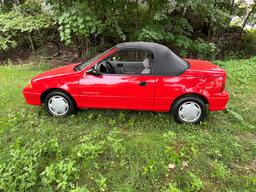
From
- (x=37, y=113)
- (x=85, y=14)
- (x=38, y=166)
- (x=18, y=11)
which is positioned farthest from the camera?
(x=18, y=11)

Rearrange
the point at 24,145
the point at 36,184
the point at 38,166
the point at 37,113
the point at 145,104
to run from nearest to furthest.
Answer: the point at 36,184, the point at 38,166, the point at 24,145, the point at 145,104, the point at 37,113

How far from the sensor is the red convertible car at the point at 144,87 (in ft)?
11.1

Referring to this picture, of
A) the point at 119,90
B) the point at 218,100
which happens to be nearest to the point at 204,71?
the point at 218,100

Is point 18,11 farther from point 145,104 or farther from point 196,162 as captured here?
point 196,162

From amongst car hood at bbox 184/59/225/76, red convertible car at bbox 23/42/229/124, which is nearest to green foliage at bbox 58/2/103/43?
red convertible car at bbox 23/42/229/124

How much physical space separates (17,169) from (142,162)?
5.53 feet

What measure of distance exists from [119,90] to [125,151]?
1.11 meters

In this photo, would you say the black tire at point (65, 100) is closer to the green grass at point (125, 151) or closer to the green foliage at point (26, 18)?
the green grass at point (125, 151)

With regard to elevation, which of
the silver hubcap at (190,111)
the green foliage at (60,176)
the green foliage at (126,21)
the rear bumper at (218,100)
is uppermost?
the green foliage at (126,21)

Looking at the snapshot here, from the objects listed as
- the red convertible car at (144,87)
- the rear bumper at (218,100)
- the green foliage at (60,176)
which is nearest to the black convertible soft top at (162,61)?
the red convertible car at (144,87)

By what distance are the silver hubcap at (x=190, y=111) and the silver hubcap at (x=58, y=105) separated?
2191 millimetres

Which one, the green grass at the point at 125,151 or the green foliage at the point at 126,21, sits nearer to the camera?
the green grass at the point at 125,151

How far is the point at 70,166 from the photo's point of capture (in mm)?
2570

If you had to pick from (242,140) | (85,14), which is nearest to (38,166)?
(242,140)
